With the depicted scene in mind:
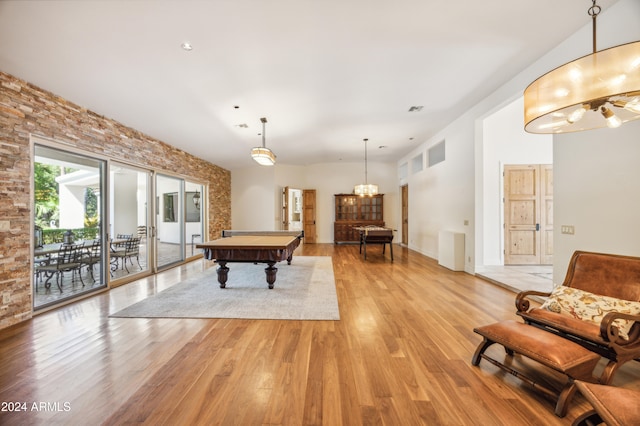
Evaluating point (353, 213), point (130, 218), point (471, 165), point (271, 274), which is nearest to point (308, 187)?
point (353, 213)

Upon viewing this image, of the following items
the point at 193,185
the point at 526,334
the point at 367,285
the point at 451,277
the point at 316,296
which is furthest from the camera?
the point at 193,185

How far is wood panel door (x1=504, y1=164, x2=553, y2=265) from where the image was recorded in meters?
A: 5.50

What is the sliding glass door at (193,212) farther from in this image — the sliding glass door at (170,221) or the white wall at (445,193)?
the white wall at (445,193)

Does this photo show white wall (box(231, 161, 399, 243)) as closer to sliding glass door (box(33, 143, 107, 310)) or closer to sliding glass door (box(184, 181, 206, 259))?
sliding glass door (box(184, 181, 206, 259))

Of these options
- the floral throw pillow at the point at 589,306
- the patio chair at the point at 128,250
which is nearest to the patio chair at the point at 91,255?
the patio chair at the point at 128,250

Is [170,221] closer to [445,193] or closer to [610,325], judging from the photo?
[445,193]

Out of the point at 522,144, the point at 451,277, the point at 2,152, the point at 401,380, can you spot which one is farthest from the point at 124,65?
the point at 522,144

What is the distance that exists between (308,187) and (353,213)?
2.12 m

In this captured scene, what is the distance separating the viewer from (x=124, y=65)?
288cm

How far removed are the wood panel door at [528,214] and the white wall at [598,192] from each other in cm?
257

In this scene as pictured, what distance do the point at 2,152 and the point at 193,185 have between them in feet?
16.0

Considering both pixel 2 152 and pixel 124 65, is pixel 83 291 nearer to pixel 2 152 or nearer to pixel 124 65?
pixel 2 152

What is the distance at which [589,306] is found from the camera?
6.62 ft

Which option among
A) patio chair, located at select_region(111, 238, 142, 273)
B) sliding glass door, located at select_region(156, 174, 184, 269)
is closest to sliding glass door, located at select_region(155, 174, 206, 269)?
sliding glass door, located at select_region(156, 174, 184, 269)
